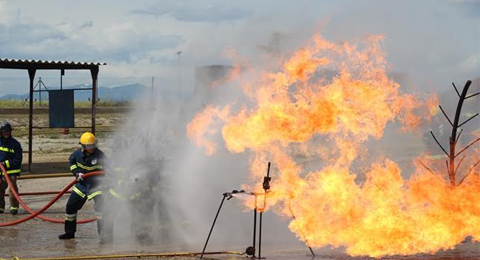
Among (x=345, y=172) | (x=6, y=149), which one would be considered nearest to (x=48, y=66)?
(x=6, y=149)

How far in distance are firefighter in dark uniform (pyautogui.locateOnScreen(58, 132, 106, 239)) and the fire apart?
212 centimetres

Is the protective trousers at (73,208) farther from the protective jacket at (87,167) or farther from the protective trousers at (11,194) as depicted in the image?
the protective trousers at (11,194)

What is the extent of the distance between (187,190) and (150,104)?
1.56 metres

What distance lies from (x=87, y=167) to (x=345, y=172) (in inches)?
159

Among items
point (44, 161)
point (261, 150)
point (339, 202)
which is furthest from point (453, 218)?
point (44, 161)

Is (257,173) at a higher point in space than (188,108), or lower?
lower

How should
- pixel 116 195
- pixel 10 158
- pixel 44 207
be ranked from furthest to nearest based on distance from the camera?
pixel 10 158
pixel 44 207
pixel 116 195

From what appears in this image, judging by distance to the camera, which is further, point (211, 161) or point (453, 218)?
point (211, 161)

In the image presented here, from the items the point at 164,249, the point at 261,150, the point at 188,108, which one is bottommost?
the point at 164,249

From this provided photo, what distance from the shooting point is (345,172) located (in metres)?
9.49

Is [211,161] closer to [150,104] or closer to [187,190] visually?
[187,190]

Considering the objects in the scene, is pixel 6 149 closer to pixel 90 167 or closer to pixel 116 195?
pixel 90 167

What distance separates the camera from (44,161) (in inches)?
934

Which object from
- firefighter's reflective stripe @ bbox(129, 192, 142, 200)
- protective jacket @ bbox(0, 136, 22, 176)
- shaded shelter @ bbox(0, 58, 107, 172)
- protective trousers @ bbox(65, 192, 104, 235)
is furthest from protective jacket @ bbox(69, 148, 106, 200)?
shaded shelter @ bbox(0, 58, 107, 172)
